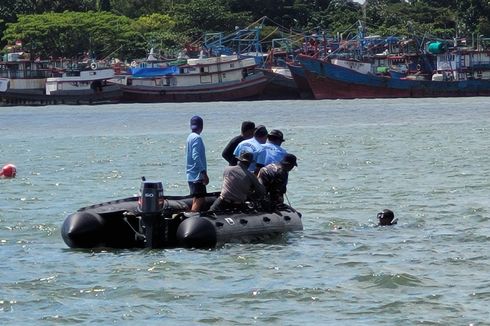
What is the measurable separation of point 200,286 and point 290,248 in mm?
3209

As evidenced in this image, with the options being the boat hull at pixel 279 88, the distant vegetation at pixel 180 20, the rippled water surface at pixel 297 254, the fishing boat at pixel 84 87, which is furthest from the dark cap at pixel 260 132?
the distant vegetation at pixel 180 20

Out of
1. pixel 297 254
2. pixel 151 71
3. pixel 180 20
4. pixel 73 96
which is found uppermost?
pixel 180 20

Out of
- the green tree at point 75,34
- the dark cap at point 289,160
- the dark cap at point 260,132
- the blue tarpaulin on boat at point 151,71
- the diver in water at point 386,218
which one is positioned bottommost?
the diver in water at point 386,218

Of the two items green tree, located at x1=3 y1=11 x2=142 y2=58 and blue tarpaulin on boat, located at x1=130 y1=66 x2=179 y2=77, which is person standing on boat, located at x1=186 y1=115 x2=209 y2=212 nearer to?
blue tarpaulin on boat, located at x1=130 y1=66 x2=179 y2=77

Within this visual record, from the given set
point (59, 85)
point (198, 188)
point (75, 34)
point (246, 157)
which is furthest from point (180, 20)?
point (246, 157)

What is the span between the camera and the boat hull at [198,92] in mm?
104938

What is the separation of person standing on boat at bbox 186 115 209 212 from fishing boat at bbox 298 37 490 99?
80749 millimetres

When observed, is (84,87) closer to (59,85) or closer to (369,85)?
(59,85)

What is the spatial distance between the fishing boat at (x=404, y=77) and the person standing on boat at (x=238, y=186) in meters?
80.8

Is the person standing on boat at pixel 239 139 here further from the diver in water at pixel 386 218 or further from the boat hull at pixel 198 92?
the boat hull at pixel 198 92

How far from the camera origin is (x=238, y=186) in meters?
20.7

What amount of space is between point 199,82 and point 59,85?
10670 millimetres

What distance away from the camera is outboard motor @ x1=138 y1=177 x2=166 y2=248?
19.7 metres

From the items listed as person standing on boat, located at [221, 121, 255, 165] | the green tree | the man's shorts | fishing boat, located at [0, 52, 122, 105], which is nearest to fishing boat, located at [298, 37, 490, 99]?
fishing boat, located at [0, 52, 122, 105]
